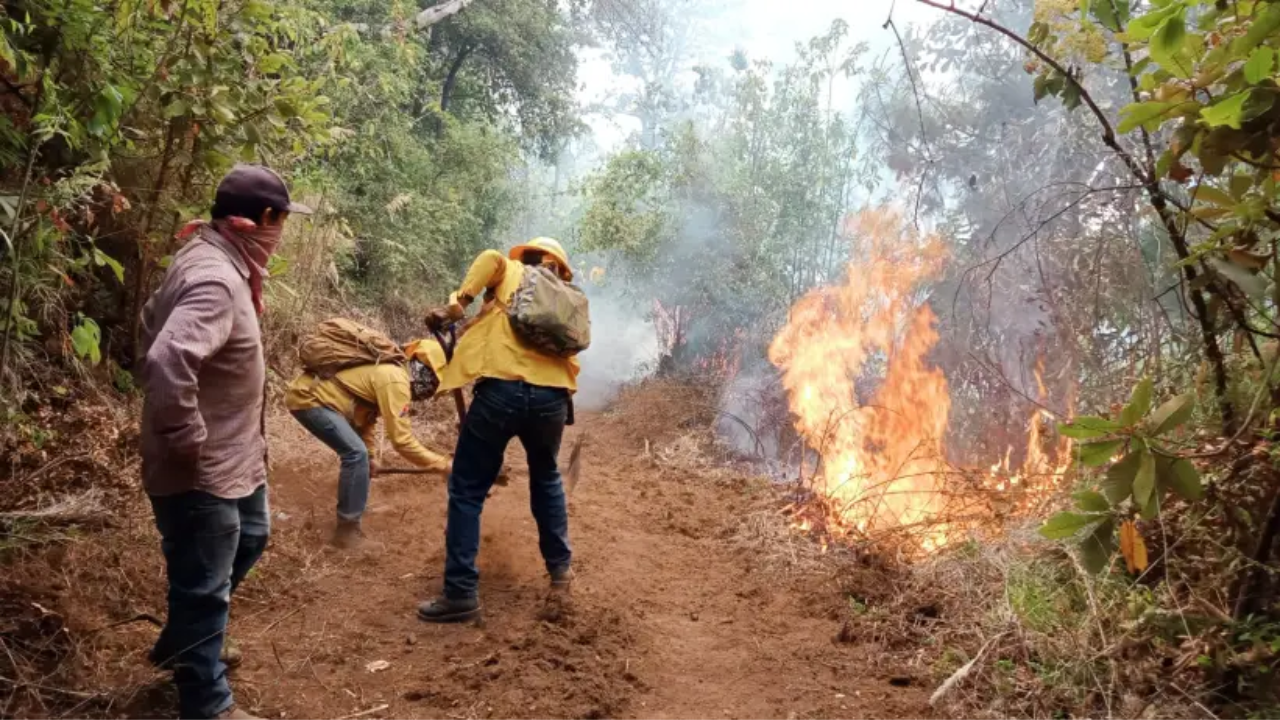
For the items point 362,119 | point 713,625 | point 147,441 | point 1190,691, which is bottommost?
point 713,625

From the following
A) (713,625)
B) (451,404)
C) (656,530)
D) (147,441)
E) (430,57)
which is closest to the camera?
(147,441)

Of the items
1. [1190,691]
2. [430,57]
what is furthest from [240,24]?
[430,57]

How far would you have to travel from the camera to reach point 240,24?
4.79m

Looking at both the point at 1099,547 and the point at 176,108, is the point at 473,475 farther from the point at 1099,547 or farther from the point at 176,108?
the point at 1099,547

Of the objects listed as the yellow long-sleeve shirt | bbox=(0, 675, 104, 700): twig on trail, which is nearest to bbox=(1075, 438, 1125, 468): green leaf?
bbox=(0, 675, 104, 700): twig on trail

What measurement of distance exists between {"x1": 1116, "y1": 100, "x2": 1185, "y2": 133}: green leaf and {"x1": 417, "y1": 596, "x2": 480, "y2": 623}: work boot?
11.7 ft

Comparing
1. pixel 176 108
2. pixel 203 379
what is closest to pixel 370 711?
pixel 203 379

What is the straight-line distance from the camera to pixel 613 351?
1916 centimetres

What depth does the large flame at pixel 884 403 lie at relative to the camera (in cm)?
550

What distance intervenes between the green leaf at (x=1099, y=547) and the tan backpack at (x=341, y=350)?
419 centimetres

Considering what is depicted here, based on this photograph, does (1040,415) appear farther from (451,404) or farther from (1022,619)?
(451,404)

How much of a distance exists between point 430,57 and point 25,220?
11598 millimetres

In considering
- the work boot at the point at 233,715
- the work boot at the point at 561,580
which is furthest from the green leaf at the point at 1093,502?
the work boot at the point at 233,715

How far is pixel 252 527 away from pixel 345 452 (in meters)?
1.93
